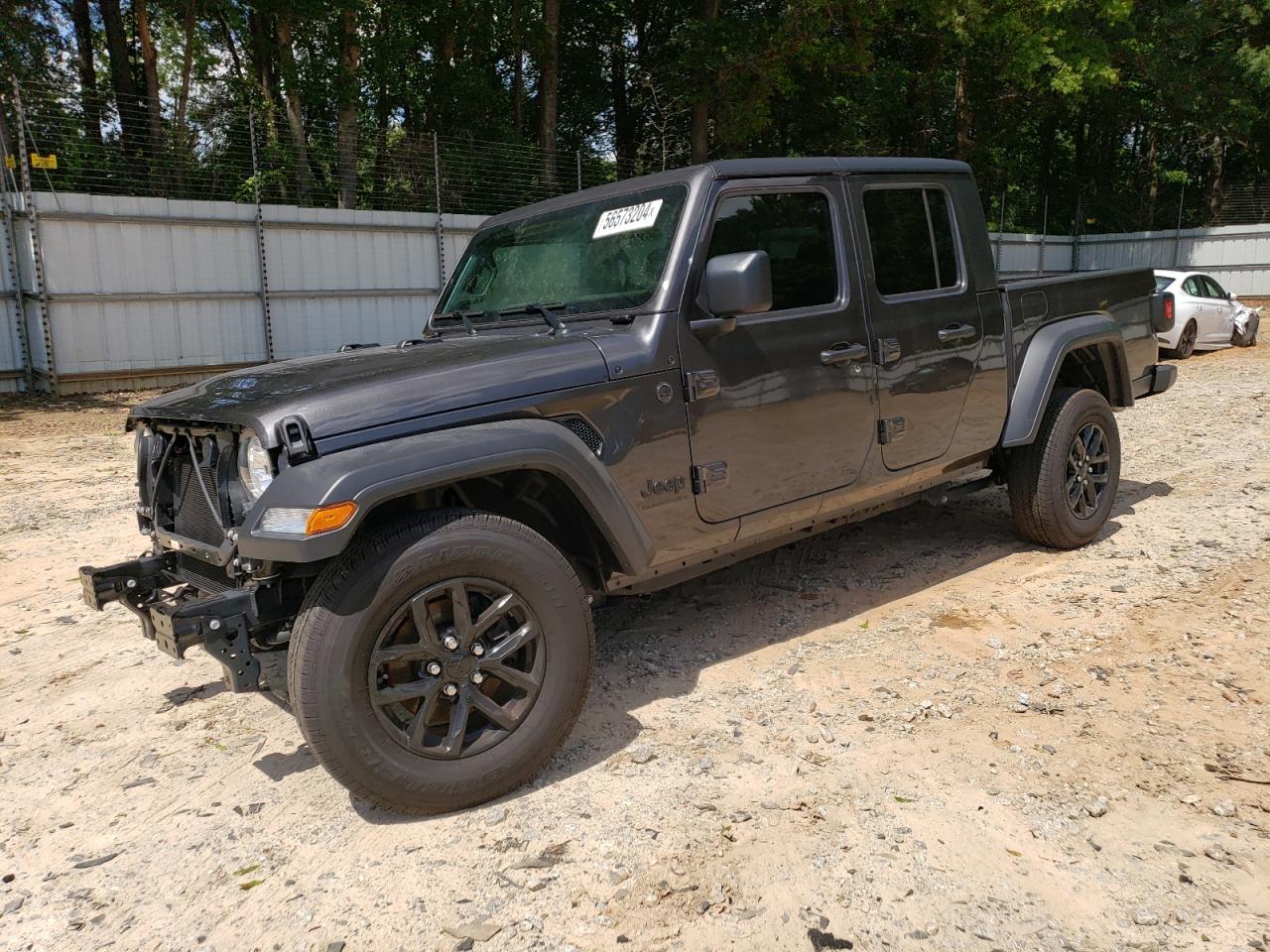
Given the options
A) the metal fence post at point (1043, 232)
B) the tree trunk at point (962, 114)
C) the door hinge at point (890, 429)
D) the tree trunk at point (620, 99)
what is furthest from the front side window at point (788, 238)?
the metal fence post at point (1043, 232)

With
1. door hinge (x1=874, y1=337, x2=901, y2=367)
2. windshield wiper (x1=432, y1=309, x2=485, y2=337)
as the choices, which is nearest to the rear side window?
door hinge (x1=874, y1=337, x2=901, y2=367)

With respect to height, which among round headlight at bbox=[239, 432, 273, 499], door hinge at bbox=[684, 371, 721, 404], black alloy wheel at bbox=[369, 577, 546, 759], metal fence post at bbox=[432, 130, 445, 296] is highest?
metal fence post at bbox=[432, 130, 445, 296]

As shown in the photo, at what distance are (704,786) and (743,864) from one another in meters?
0.44

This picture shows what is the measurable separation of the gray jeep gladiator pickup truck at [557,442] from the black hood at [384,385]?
0.01 m

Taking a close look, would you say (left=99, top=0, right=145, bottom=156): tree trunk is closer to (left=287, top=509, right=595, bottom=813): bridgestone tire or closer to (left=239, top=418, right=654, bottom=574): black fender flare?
(left=239, top=418, right=654, bottom=574): black fender flare

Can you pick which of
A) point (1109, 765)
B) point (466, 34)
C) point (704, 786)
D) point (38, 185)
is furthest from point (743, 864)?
point (466, 34)

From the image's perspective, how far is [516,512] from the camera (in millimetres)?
3504

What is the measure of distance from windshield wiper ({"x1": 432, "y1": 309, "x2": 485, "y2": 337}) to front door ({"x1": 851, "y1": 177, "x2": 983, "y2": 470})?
171cm

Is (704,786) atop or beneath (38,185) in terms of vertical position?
beneath

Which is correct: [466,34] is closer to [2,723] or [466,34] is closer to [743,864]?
[2,723]

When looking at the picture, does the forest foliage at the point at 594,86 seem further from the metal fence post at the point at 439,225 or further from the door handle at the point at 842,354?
the door handle at the point at 842,354

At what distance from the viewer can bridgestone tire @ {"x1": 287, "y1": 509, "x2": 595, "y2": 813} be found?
2824 mm

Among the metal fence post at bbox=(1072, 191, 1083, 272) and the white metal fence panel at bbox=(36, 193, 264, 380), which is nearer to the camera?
the white metal fence panel at bbox=(36, 193, 264, 380)

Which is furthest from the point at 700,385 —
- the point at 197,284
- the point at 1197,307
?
the point at 1197,307
